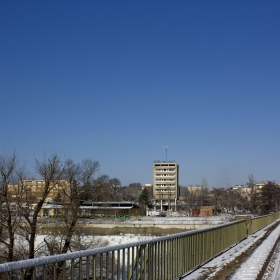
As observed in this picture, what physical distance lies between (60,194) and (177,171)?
492 ft

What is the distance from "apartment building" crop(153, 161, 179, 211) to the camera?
578 feet

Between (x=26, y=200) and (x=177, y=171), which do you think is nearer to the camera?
(x=26, y=200)

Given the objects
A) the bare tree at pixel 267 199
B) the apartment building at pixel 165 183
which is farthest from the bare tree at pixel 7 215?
the apartment building at pixel 165 183

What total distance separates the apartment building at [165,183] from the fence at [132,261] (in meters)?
165

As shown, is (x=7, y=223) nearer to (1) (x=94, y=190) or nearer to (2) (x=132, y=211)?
(1) (x=94, y=190)

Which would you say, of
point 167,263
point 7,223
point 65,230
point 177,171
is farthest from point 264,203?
point 177,171

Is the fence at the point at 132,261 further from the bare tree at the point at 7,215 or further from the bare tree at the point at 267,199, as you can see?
the bare tree at the point at 267,199

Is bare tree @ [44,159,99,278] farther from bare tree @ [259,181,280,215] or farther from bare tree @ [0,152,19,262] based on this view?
bare tree @ [259,181,280,215]

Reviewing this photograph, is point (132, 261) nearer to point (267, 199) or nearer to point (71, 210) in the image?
point (71, 210)

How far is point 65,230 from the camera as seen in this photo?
33.9 m

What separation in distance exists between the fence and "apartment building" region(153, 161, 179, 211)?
16459cm

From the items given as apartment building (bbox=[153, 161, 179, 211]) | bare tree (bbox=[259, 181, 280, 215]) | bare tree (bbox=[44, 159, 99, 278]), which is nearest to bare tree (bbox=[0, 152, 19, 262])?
bare tree (bbox=[44, 159, 99, 278])

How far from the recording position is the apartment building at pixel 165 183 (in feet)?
578

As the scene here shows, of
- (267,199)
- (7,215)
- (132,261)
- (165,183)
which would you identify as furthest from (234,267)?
(165,183)
